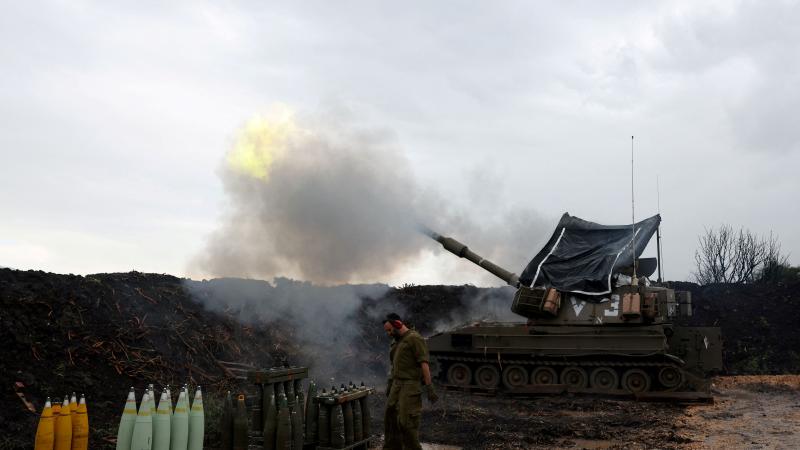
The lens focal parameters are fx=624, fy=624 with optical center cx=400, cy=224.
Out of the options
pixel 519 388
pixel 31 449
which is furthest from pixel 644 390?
pixel 31 449

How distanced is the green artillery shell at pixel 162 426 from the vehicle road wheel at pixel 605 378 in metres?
11.7

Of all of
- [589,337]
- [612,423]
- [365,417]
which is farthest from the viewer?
[589,337]

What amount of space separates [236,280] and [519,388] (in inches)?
416

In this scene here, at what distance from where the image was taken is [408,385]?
8.05 meters

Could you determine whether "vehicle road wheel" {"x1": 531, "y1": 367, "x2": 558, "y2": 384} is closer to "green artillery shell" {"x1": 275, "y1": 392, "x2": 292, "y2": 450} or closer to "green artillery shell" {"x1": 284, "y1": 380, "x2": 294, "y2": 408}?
"green artillery shell" {"x1": 284, "y1": 380, "x2": 294, "y2": 408}

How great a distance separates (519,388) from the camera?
16016 millimetres

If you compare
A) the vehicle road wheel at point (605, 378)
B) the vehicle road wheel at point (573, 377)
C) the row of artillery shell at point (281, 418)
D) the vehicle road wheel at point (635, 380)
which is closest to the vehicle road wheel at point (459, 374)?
the vehicle road wheel at point (573, 377)

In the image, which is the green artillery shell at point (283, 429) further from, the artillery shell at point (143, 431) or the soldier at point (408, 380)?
the artillery shell at point (143, 431)

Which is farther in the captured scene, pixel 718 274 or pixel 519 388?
pixel 718 274

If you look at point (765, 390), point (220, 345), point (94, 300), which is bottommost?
point (765, 390)

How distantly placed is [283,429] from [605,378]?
10.5 meters

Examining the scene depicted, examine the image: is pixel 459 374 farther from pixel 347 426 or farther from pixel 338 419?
pixel 338 419

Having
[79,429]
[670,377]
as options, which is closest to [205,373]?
[79,429]

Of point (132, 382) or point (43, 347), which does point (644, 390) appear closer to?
point (132, 382)
